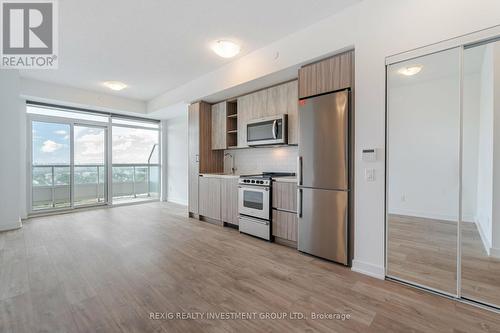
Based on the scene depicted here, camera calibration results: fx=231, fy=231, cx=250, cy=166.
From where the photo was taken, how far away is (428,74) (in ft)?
7.88

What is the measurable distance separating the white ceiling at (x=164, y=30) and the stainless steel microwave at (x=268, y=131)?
117 cm

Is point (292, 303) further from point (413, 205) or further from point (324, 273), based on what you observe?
point (413, 205)

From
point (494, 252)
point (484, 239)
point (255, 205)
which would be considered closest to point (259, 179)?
point (255, 205)

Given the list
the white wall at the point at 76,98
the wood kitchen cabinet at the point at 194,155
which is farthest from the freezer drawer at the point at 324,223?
the white wall at the point at 76,98

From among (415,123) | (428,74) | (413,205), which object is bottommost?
(413,205)

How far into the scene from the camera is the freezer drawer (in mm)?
2723

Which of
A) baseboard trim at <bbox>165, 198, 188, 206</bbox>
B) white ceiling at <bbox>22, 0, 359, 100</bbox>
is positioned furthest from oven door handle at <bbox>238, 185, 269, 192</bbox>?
baseboard trim at <bbox>165, 198, 188, 206</bbox>

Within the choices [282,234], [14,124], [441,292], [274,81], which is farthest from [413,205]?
[14,124]

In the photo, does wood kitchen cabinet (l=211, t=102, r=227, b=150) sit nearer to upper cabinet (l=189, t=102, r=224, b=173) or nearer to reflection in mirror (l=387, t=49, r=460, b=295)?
upper cabinet (l=189, t=102, r=224, b=173)

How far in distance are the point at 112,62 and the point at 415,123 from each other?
480 cm

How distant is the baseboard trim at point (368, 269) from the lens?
2.43 meters

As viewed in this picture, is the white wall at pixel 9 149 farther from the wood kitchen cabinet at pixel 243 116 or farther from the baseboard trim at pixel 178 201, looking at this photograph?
the wood kitchen cabinet at pixel 243 116

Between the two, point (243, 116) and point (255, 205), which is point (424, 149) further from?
point (243, 116)

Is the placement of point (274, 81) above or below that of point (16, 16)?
below
